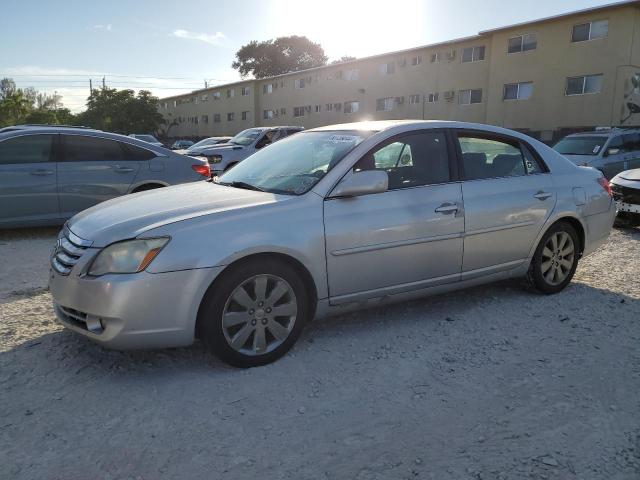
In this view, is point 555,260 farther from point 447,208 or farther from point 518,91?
point 518,91

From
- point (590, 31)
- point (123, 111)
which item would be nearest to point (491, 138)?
point (590, 31)

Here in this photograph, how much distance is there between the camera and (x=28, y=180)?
6.61 meters

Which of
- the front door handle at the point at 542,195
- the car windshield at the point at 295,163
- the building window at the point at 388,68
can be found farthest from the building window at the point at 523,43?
the car windshield at the point at 295,163

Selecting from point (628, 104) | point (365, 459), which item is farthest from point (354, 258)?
point (628, 104)

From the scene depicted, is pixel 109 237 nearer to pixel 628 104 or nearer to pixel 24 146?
pixel 24 146

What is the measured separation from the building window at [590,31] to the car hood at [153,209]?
84.1 ft

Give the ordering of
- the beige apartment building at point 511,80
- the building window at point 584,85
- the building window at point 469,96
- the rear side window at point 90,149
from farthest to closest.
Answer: the building window at point 469,96 < the building window at point 584,85 < the beige apartment building at point 511,80 < the rear side window at point 90,149

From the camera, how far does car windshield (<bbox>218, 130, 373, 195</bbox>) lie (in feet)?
11.9

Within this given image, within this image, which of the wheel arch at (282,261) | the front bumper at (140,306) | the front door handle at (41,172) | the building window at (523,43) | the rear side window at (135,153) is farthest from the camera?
the building window at (523,43)

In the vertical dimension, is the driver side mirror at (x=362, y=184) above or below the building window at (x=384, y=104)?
below

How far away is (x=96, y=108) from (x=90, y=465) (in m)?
65.2

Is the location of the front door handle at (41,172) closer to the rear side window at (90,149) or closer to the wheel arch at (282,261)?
the rear side window at (90,149)

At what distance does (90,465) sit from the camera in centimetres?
229

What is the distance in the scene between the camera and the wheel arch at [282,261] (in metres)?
3.03
